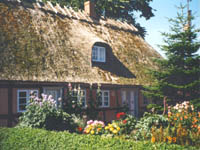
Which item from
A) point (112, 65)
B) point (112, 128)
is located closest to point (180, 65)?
point (112, 65)

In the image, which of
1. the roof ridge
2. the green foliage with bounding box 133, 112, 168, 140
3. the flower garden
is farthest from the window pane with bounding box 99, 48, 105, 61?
the green foliage with bounding box 133, 112, 168, 140

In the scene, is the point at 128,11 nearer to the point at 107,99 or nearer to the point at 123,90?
the point at 123,90

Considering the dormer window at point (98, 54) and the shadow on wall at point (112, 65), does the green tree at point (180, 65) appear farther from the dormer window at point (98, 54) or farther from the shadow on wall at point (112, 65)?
the dormer window at point (98, 54)

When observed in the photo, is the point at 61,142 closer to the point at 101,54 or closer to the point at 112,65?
the point at 112,65

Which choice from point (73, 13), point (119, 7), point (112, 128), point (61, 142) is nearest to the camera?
point (61, 142)

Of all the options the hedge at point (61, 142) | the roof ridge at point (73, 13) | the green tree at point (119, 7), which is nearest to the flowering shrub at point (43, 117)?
the hedge at point (61, 142)

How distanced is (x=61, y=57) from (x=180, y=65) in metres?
6.51

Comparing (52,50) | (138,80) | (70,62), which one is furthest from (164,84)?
(52,50)

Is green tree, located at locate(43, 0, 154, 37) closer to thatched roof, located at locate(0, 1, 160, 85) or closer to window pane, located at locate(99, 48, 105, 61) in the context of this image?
thatched roof, located at locate(0, 1, 160, 85)

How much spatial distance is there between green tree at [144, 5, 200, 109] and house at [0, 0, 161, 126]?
231 cm

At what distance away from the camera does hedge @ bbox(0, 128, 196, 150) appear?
5.41m

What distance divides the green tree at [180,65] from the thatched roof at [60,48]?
2326 mm

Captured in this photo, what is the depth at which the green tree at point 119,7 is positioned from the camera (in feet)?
73.7

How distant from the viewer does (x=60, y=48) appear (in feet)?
44.1
